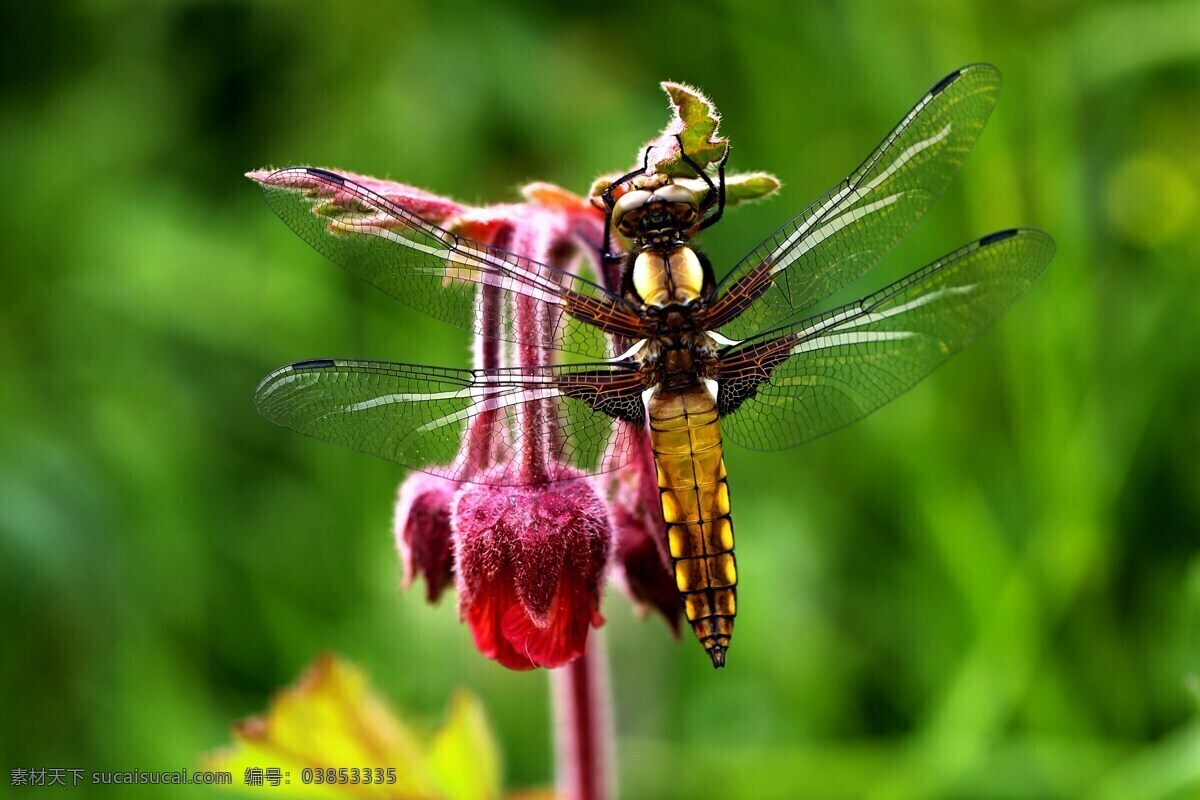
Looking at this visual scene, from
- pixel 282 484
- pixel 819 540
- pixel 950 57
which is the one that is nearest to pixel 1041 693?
pixel 819 540

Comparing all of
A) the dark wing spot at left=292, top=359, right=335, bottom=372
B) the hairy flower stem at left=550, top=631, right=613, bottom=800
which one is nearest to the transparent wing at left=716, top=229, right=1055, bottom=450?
the hairy flower stem at left=550, top=631, right=613, bottom=800

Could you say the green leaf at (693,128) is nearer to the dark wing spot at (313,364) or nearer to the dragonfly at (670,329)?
the dragonfly at (670,329)

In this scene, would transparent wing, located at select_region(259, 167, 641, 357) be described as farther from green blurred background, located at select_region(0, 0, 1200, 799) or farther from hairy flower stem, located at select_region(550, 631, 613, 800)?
green blurred background, located at select_region(0, 0, 1200, 799)

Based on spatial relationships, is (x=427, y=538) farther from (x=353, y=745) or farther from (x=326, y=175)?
(x=353, y=745)

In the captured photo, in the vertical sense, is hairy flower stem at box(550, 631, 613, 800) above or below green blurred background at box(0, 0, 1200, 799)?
below

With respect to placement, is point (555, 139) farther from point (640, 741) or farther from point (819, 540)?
point (640, 741)

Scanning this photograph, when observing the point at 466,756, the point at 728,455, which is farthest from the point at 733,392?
the point at 728,455

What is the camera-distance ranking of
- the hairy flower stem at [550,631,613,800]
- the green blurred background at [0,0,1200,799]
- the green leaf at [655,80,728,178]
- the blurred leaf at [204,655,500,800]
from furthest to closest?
the green blurred background at [0,0,1200,799] → the blurred leaf at [204,655,500,800] → the hairy flower stem at [550,631,613,800] → the green leaf at [655,80,728,178]
